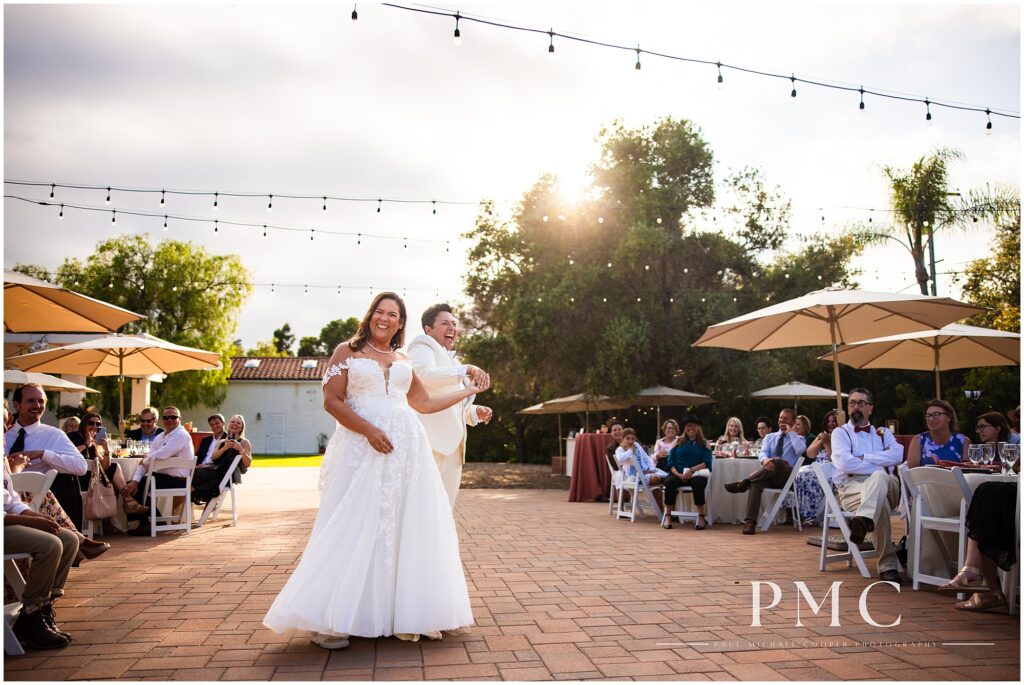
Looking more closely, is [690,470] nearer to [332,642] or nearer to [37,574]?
[332,642]

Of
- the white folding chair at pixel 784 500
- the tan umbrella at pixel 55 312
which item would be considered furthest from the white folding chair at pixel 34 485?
the white folding chair at pixel 784 500

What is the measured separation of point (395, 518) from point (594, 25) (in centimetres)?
507

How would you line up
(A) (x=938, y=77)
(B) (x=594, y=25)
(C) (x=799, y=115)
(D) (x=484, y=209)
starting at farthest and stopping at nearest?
(D) (x=484, y=209)
(C) (x=799, y=115)
(A) (x=938, y=77)
(B) (x=594, y=25)

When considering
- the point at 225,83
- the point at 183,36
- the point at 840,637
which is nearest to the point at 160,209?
the point at 225,83

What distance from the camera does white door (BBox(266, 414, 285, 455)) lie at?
43.9 m

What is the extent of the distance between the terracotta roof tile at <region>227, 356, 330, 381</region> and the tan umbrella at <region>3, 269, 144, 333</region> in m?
38.3

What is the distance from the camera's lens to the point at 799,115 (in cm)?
929

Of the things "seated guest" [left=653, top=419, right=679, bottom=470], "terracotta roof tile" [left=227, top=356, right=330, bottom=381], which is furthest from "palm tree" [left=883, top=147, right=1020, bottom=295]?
"terracotta roof tile" [left=227, top=356, right=330, bottom=381]

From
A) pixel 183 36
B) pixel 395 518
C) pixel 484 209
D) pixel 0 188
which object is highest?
pixel 484 209

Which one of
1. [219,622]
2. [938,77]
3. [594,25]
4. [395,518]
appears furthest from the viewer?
[938,77]

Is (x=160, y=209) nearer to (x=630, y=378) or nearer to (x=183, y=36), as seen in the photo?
(x=183, y=36)

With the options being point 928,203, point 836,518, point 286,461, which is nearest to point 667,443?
point 836,518

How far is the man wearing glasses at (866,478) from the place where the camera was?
5.65 meters

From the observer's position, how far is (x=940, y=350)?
10.5 meters
